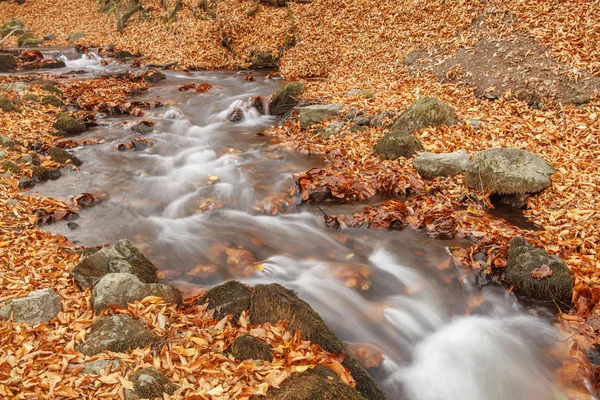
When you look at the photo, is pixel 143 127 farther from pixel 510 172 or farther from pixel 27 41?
pixel 27 41

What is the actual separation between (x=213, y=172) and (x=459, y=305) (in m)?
5.95

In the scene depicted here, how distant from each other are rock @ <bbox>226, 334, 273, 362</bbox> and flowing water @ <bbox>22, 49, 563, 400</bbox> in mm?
1342

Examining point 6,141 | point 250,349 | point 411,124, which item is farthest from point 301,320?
point 6,141

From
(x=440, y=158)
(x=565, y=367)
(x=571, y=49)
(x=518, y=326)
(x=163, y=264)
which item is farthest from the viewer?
(x=571, y=49)

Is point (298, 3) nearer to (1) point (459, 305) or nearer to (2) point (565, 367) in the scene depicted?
(1) point (459, 305)

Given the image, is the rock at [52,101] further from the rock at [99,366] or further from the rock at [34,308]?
the rock at [99,366]

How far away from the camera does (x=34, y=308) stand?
3930 mm

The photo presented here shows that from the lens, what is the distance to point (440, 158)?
23.7 feet

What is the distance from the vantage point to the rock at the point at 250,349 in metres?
3.45

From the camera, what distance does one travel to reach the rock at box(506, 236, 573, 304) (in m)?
4.57

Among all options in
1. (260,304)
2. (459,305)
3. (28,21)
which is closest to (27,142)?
(260,304)

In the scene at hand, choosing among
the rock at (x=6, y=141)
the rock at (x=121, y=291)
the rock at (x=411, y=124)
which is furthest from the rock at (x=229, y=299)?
the rock at (x=6, y=141)

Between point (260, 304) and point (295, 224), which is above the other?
point (260, 304)

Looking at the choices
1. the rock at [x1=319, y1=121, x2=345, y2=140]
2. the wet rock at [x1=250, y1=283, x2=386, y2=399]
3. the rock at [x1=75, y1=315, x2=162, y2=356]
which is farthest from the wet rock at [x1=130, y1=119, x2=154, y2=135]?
the wet rock at [x1=250, y1=283, x2=386, y2=399]
